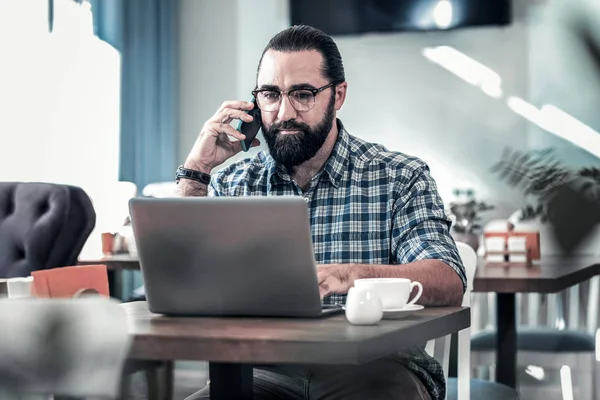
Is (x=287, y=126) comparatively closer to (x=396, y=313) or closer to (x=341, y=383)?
(x=341, y=383)

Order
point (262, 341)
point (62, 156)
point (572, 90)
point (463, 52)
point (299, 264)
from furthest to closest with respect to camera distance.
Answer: point (463, 52) → point (62, 156) → point (299, 264) → point (262, 341) → point (572, 90)

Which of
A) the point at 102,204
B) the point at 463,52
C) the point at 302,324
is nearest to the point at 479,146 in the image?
the point at 463,52

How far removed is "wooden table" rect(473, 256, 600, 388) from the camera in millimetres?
2480

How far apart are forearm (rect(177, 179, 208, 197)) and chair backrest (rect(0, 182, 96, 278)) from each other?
72cm

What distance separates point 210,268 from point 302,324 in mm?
137

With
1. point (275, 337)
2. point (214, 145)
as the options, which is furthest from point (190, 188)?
point (275, 337)

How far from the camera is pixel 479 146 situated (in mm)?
4750

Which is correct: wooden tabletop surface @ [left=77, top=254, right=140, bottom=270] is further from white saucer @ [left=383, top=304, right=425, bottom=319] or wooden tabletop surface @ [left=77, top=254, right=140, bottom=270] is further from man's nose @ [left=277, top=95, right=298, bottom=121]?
white saucer @ [left=383, top=304, right=425, bottom=319]

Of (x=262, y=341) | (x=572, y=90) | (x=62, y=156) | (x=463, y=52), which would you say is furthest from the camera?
(x=463, y=52)

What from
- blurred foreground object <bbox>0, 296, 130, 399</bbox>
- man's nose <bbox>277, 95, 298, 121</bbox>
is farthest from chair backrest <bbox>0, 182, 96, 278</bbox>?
blurred foreground object <bbox>0, 296, 130, 399</bbox>

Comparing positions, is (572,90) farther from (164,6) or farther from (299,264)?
(164,6)

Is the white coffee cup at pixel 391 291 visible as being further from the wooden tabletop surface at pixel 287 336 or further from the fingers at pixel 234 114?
the fingers at pixel 234 114

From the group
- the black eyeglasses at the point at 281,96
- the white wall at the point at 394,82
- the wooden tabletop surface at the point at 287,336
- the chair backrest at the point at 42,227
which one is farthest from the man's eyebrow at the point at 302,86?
the white wall at the point at 394,82

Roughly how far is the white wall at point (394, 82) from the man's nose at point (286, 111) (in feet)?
10.4
